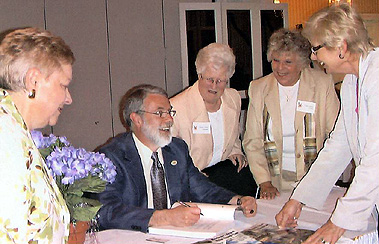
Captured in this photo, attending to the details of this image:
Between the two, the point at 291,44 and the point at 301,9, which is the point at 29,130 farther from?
the point at 301,9

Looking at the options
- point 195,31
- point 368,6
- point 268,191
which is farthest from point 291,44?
point 368,6

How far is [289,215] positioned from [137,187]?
2.85 ft

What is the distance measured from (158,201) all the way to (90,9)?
3.41 meters

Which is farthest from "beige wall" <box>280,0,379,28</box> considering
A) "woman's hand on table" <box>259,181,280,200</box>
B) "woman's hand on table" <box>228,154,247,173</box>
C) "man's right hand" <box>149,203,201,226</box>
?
"man's right hand" <box>149,203,201,226</box>

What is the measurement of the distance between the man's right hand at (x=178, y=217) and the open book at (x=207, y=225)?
28mm

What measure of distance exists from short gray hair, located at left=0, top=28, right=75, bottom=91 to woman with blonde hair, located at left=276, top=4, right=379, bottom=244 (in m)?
1.22

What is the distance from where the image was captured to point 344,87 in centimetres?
241

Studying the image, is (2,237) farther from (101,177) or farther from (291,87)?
(291,87)

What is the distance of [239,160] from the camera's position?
3523mm

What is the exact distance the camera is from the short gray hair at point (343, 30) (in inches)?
82.8

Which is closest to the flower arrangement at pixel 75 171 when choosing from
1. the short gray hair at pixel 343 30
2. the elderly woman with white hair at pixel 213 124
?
the short gray hair at pixel 343 30

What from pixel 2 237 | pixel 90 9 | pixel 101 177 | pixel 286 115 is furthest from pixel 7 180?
pixel 90 9

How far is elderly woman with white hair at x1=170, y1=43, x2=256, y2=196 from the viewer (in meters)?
3.40

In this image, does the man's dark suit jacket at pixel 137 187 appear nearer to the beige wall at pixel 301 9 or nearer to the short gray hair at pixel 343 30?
the short gray hair at pixel 343 30
